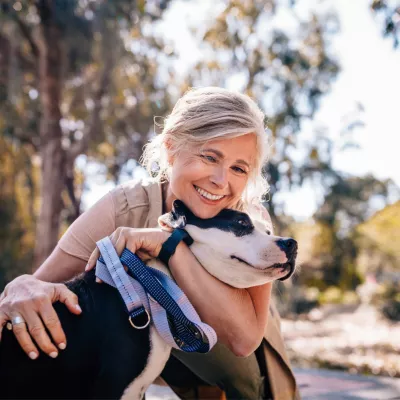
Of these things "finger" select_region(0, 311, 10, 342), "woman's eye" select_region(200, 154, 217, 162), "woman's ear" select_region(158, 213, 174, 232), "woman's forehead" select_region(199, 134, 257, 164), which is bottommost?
"finger" select_region(0, 311, 10, 342)

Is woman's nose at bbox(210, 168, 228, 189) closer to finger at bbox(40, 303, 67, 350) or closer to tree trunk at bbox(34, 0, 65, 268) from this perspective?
finger at bbox(40, 303, 67, 350)

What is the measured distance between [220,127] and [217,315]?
775mm

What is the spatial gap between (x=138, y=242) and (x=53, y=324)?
0.42 m

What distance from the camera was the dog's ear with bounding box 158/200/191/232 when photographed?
83.3 inches

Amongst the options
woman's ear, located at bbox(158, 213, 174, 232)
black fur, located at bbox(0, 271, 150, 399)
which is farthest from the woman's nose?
black fur, located at bbox(0, 271, 150, 399)

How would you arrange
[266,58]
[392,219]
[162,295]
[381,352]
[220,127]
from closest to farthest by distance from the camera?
[162,295], [220,127], [381,352], [266,58], [392,219]

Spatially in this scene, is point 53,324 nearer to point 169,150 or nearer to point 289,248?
point 289,248

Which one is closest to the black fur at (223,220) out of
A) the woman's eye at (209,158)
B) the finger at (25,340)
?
the woman's eye at (209,158)

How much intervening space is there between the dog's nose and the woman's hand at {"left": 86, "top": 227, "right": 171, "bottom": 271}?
44 centimetres

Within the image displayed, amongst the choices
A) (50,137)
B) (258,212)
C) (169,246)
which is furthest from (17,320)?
(50,137)

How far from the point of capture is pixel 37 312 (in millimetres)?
1835

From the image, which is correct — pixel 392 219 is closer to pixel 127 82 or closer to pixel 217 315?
pixel 127 82

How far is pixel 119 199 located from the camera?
8.30ft

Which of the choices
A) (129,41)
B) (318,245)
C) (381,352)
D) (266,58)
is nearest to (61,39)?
(129,41)
